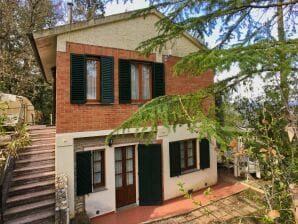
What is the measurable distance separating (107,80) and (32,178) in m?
4.85

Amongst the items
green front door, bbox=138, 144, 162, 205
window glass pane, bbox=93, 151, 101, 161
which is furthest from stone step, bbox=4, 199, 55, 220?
green front door, bbox=138, 144, 162, 205

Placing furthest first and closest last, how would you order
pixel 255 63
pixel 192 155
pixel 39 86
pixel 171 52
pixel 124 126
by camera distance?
pixel 39 86 < pixel 192 155 < pixel 171 52 < pixel 124 126 < pixel 255 63

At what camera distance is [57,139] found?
9938 mm

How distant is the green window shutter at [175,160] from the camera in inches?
509

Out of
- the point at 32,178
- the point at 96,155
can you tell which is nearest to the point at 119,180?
the point at 96,155

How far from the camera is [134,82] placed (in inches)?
478

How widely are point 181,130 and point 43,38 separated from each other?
7762 millimetres

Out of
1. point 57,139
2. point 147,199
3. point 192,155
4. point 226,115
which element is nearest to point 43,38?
point 57,139

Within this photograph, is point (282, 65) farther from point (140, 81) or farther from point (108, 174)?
point (108, 174)

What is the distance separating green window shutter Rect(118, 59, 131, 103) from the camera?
11.5 m

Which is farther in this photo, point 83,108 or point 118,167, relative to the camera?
point 118,167

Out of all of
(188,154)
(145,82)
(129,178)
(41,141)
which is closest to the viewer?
(129,178)

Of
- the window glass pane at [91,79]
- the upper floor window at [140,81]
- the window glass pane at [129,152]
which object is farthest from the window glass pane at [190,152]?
the window glass pane at [91,79]

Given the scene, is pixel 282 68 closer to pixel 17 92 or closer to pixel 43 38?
pixel 43 38
